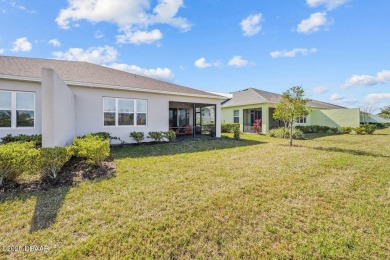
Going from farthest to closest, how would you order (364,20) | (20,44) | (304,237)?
(20,44) → (364,20) → (304,237)

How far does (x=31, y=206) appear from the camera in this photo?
163 inches

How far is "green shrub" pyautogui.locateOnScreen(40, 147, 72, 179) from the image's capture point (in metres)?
5.27

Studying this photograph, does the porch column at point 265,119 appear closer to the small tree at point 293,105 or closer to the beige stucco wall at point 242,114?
the beige stucco wall at point 242,114

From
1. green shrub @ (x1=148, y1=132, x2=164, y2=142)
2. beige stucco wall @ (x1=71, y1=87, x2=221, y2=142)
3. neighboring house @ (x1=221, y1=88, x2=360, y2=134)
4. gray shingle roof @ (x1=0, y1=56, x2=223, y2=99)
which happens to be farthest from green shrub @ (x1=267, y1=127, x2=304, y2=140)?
green shrub @ (x1=148, y1=132, x2=164, y2=142)

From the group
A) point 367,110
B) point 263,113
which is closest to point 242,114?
point 263,113

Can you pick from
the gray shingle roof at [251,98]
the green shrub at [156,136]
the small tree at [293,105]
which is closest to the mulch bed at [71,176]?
the green shrub at [156,136]

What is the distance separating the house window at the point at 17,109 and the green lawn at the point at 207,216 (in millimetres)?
6323

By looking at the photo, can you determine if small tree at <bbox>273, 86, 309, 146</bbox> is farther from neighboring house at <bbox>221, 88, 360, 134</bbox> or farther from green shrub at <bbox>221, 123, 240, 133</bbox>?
green shrub at <bbox>221, 123, 240, 133</bbox>

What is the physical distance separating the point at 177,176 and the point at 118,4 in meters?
9.50

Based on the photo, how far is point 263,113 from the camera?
20906mm

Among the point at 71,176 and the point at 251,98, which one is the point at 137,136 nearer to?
the point at 71,176

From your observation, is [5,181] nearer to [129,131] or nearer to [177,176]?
[177,176]

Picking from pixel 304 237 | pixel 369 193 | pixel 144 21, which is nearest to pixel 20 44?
pixel 144 21

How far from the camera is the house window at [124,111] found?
37.7 ft
